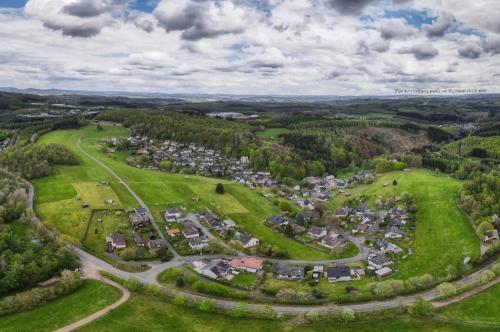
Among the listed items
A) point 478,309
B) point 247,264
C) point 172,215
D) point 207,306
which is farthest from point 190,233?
point 478,309

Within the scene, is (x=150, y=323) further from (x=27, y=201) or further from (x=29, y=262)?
(x=27, y=201)

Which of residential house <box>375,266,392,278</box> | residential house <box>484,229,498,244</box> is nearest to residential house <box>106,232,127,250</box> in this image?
residential house <box>375,266,392,278</box>

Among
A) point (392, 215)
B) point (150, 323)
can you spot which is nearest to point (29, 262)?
point (150, 323)

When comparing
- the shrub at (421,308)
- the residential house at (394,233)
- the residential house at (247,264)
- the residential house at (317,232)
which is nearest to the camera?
the shrub at (421,308)

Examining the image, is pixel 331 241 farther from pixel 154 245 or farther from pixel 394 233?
pixel 154 245

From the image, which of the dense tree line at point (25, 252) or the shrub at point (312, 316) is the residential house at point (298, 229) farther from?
the dense tree line at point (25, 252)

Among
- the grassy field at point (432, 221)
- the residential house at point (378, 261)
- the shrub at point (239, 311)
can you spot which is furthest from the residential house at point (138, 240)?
the grassy field at point (432, 221)

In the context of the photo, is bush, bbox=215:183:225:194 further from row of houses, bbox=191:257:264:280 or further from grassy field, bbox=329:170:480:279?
row of houses, bbox=191:257:264:280
